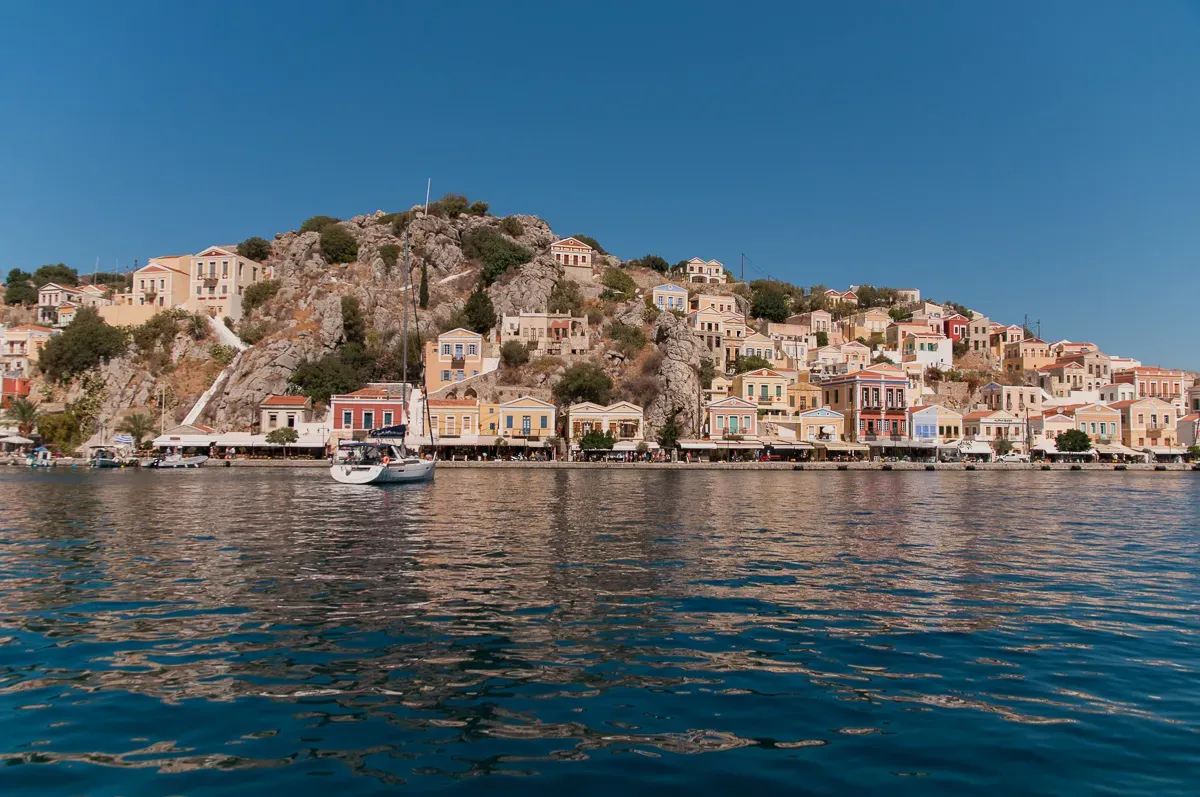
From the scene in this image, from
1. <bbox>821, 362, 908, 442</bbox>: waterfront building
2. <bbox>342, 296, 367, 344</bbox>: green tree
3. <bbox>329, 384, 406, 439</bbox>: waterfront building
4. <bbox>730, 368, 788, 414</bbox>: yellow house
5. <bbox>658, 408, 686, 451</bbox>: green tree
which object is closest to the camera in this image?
<bbox>329, 384, 406, 439</bbox>: waterfront building

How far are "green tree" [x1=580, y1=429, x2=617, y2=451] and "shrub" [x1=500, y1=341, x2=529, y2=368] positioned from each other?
40.8 ft

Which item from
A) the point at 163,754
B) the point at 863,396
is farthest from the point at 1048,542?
the point at 863,396

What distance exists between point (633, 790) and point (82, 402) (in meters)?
73.9

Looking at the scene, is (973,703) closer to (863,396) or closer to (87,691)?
(87,691)

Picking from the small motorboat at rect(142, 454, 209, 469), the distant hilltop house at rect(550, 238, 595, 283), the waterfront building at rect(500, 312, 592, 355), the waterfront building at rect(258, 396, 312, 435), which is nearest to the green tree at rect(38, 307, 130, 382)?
the waterfront building at rect(258, 396, 312, 435)

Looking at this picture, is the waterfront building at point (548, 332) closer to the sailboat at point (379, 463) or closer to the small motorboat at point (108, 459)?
the sailboat at point (379, 463)

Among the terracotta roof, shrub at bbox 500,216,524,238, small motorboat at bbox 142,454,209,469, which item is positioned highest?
shrub at bbox 500,216,524,238

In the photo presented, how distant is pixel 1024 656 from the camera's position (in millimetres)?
8859

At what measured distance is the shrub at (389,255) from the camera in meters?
82.8

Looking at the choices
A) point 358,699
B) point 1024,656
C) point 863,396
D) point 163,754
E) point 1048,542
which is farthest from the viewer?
point 863,396

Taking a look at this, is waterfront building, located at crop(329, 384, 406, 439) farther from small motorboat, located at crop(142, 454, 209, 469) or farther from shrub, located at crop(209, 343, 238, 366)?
shrub, located at crop(209, 343, 238, 366)

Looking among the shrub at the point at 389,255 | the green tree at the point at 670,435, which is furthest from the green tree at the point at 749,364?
the shrub at the point at 389,255

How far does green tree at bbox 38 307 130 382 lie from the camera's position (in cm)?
6850

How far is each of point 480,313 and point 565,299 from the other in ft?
30.6
